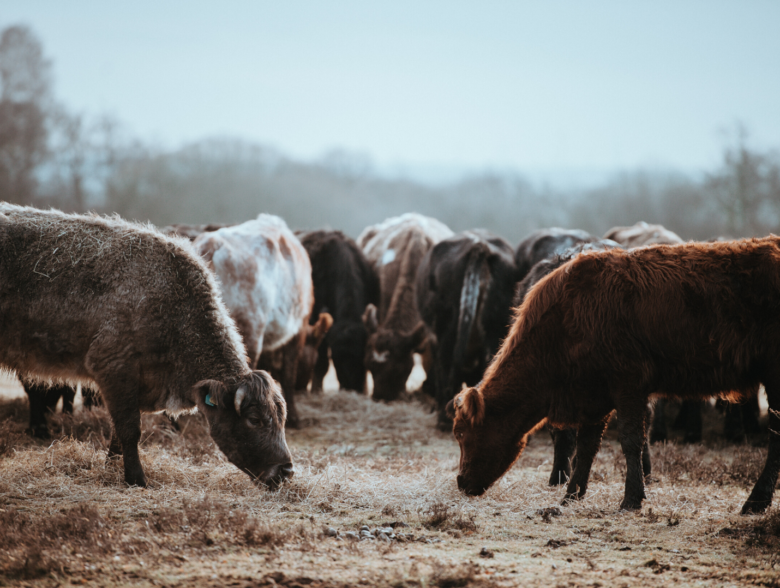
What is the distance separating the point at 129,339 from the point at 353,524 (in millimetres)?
2244

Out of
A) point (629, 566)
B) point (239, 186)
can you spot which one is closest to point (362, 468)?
point (629, 566)

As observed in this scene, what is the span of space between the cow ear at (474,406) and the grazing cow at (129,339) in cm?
142

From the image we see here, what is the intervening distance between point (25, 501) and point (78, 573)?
1.66 metres

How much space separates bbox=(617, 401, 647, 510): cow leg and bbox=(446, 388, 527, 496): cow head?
2.68ft

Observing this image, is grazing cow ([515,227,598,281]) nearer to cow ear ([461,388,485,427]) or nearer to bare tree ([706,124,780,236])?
cow ear ([461,388,485,427])

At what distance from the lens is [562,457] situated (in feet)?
18.8

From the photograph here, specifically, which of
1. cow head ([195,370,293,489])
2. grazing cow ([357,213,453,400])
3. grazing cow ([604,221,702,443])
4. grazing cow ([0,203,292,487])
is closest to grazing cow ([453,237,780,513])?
cow head ([195,370,293,489])

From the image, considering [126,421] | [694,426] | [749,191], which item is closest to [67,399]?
[126,421]

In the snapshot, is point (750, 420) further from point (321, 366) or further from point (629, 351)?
point (321, 366)

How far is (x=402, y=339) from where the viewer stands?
10359mm

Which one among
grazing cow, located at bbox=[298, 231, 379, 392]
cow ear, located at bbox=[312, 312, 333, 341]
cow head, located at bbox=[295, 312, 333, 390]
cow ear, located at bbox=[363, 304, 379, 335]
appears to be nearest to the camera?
cow ear, located at bbox=[312, 312, 333, 341]

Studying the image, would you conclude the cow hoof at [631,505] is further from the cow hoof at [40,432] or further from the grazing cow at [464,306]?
the cow hoof at [40,432]

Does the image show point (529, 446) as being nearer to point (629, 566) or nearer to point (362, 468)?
point (362, 468)

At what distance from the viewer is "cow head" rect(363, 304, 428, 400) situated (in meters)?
10.4
